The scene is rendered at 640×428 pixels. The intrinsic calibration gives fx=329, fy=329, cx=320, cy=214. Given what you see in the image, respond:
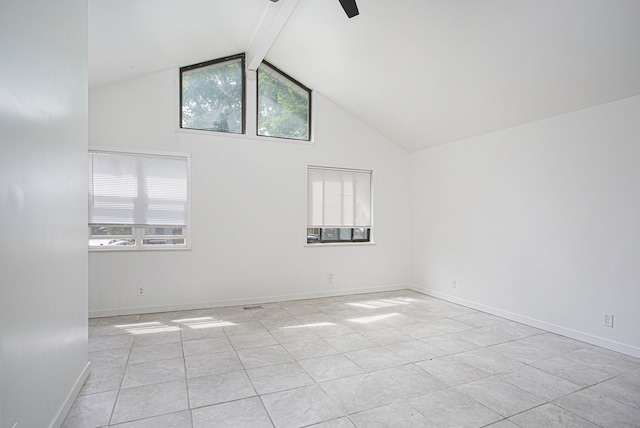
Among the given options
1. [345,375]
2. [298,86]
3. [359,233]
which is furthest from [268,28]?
[345,375]

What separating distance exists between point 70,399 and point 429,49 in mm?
4416

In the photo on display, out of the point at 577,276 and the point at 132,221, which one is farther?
the point at 132,221

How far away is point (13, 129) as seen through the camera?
4.95 feet

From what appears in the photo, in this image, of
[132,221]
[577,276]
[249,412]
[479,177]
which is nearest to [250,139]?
[132,221]

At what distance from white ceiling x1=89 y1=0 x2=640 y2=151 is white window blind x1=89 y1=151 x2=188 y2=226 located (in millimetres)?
1034

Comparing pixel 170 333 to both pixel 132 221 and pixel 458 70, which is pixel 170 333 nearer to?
pixel 132 221

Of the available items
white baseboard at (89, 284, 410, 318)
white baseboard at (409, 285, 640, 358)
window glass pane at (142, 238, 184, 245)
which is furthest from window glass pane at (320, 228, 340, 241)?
window glass pane at (142, 238, 184, 245)

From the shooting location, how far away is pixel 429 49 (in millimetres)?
3600

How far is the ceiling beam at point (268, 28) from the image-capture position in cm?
338

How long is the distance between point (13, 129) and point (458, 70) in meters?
3.91

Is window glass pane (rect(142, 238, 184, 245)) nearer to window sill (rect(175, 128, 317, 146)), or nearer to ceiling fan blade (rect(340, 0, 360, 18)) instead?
window sill (rect(175, 128, 317, 146))

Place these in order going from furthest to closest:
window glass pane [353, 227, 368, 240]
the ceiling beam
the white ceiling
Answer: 1. window glass pane [353, 227, 368, 240]
2. the ceiling beam
3. the white ceiling

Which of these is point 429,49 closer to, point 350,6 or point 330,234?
point 350,6

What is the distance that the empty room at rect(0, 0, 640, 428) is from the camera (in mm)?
2084
